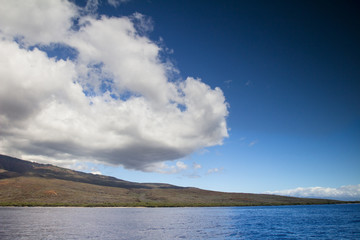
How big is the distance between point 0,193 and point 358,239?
227423mm

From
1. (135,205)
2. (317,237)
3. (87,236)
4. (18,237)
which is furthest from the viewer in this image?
(135,205)

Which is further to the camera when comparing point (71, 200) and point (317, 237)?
point (71, 200)

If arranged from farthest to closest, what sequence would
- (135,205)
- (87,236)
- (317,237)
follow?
(135,205), (317,237), (87,236)

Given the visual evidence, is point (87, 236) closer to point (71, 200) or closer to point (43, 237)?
point (43, 237)

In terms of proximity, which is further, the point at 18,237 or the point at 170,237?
the point at 170,237

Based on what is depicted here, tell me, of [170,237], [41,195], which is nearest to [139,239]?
[170,237]

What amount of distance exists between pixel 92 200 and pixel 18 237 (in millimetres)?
165851

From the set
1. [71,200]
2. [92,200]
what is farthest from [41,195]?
[92,200]

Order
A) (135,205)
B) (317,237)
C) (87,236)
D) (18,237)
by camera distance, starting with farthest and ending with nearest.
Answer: (135,205), (317,237), (87,236), (18,237)

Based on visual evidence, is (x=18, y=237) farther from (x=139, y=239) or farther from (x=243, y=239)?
(x=243, y=239)

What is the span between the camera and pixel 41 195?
191 metres

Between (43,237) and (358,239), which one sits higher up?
(358,239)

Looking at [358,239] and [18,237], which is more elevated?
[358,239]

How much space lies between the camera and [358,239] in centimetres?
4319
